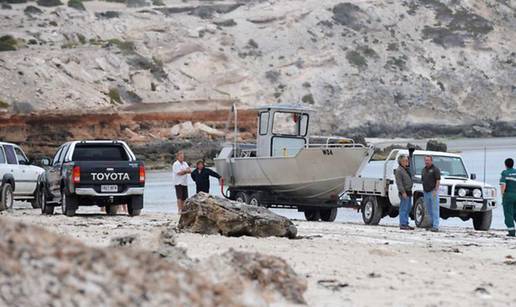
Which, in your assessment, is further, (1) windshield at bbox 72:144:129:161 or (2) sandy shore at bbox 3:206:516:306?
(1) windshield at bbox 72:144:129:161

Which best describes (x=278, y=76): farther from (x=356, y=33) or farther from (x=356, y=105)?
(x=356, y=33)

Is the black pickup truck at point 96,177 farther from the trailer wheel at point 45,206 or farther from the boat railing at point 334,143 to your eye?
the boat railing at point 334,143

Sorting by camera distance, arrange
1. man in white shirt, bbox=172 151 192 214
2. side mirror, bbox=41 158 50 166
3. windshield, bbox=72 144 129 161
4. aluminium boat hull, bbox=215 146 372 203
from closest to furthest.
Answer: windshield, bbox=72 144 129 161, side mirror, bbox=41 158 50 166, man in white shirt, bbox=172 151 192 214, aluminium boat hull, bbox=215 146 372 203

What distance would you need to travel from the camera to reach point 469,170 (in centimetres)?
6262

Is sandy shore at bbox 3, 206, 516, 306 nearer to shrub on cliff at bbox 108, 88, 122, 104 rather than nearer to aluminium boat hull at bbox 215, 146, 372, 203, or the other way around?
aluminium boat hull at bbox 215, 146, 372, 203

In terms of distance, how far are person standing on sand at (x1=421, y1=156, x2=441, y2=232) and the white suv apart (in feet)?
29.4

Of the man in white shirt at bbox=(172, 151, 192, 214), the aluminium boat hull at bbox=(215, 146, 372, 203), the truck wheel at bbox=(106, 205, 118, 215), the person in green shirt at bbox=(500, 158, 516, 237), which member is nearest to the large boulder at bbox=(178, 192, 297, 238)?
the person in green shirt at bbox=(500, 158, 516, 237)

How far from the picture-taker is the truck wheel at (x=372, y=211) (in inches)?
1003

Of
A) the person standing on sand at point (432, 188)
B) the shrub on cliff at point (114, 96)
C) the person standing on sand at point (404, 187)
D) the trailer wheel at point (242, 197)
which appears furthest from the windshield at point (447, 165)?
the shrub on cliff at point (114, 96)

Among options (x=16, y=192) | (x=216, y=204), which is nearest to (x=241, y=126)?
(x=16, y=192)

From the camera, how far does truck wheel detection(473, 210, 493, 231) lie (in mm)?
24734

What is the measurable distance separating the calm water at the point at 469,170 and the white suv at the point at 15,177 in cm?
812

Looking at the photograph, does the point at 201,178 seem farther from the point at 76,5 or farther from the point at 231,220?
the point at 76,5

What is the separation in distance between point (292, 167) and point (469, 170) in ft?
117
